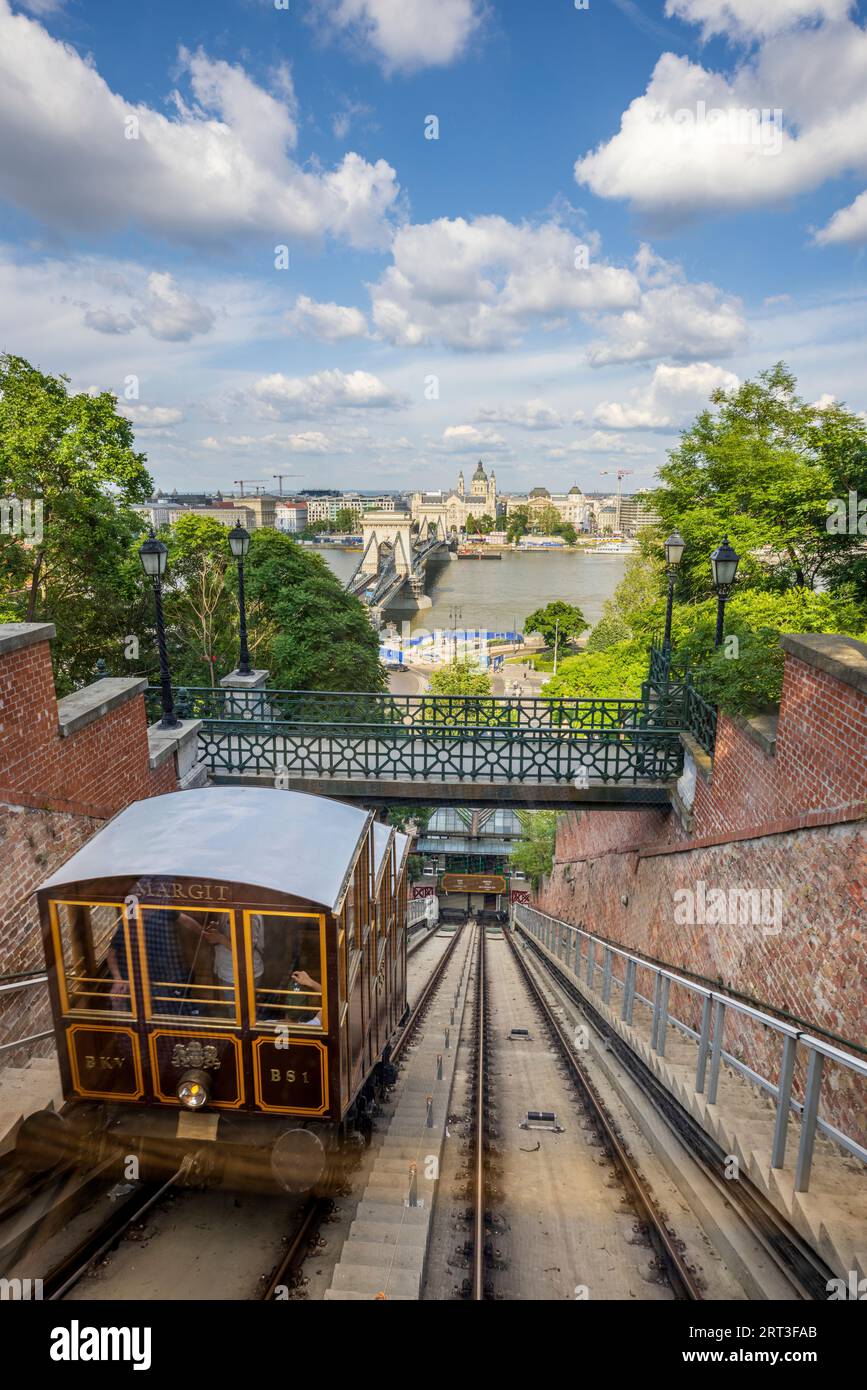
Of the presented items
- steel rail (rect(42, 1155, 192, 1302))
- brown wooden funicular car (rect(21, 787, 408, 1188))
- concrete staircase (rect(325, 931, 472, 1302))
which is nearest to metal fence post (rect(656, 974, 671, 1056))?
concrete staircase (rect(325, 931, 472, 1302))

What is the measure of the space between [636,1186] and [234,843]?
3.71 metres

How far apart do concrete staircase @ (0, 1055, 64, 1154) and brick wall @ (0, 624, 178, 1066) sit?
1.31 ft

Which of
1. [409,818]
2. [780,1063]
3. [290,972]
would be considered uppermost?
[290,972]

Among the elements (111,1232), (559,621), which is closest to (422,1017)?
(111,1232)

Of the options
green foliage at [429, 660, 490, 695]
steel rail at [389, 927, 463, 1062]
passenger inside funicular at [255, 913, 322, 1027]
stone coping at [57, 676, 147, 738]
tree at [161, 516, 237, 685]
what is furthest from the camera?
green foliage at [429, 660, 490, 695]

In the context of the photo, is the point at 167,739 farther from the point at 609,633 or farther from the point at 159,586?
the point at 609,633

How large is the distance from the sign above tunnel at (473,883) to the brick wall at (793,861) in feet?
108

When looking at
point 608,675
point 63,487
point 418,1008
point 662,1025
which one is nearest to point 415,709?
point 418,1008

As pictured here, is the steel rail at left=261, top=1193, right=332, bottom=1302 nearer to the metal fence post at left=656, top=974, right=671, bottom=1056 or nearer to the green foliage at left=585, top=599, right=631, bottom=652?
the metal fence post at left=656, top=974, right=671, bottom=1056

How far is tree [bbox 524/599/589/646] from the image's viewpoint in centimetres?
8269

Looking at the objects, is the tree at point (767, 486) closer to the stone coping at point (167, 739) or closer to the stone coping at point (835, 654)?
the stone coping at point (835, 654)

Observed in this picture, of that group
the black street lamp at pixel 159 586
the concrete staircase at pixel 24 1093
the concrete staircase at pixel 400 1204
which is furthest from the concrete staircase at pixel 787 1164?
the black street lamp at pixel 159 586

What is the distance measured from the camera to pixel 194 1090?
4902mm

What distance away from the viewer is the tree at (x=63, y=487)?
18.3 m
